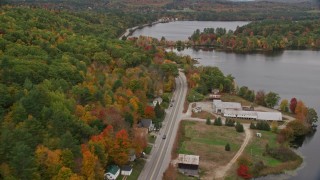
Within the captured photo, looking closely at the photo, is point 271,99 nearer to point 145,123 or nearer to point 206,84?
point 206,84

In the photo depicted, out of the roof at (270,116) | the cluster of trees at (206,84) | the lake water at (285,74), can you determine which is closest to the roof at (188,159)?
the lake water at (285,74)

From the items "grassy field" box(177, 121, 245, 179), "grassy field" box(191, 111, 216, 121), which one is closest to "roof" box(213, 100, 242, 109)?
"grassy field" box(191, 111, 216, 121)

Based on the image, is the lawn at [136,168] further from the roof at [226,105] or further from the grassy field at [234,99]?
the grassy field at [234,99]

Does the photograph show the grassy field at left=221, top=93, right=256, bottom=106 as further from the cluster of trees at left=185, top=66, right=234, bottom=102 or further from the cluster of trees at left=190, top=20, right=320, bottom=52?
the cluster of trees at left=190, top=20, right=320, bottom=52

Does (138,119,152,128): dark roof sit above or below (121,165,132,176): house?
above

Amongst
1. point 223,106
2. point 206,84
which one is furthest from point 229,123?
point 206,84
